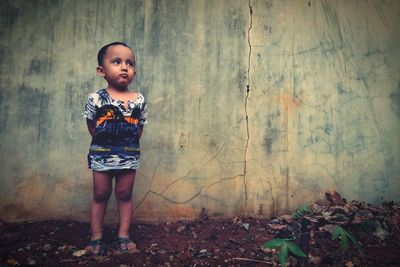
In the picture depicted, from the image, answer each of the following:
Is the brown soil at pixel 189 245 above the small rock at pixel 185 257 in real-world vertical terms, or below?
above

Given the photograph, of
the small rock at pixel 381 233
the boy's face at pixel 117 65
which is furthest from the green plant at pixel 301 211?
the boy's face at pixel 117 65

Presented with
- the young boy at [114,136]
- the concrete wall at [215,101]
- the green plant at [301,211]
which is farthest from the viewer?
the green plant at [301,211]

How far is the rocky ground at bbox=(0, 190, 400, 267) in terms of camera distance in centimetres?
224

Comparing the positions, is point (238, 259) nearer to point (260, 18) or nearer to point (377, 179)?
point (377, 179)

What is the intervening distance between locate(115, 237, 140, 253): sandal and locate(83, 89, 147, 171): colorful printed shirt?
1.93 ft

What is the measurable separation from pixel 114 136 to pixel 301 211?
2.01m

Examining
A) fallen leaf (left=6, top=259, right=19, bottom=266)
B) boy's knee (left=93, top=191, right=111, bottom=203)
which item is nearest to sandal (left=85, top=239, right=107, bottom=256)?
boy's knee (left=93, top=191, right=111, bottom=203)

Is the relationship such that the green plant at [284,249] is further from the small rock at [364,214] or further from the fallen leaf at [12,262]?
the fallen leaf at [12,262]

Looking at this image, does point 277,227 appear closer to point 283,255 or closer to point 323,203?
point 323,203

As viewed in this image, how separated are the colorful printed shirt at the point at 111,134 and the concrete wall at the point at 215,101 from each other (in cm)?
65

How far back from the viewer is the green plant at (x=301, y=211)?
3016mm

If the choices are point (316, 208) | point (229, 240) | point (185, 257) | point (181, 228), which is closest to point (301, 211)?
point (316, 208)

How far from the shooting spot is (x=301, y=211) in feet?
10.0

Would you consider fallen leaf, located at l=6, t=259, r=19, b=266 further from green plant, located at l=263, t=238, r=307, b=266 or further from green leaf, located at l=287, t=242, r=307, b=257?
green leaf, located at l=287, t=242, r=307, b=257
